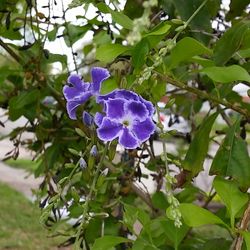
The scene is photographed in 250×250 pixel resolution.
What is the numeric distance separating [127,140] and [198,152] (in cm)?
34

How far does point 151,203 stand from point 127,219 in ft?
2.11

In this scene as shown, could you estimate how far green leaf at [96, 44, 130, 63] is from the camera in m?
0.91

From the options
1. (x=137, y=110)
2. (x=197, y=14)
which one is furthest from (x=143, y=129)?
(x=197, y=14)

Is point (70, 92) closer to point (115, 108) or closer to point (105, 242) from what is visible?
point (115, 108)

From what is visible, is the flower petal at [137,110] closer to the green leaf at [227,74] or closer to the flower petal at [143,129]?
the flower petal at [143,129]

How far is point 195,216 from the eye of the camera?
990 mm

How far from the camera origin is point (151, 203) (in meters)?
1.72

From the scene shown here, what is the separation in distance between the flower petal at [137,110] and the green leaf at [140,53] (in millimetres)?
95

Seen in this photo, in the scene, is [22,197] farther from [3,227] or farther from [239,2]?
[239,2]

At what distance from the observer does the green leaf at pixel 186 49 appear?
0.94 m

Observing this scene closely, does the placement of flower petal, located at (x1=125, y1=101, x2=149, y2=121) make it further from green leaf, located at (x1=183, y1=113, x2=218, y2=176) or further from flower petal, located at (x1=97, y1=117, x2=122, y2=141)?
green leaf, located at (x1=183, y1=113, x2=218, y2=176)

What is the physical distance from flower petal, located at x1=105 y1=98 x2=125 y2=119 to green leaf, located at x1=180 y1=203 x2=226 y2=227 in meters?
0.23

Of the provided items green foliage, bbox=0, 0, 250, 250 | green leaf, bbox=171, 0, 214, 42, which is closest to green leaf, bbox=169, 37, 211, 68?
green foliage, bbox=0, 0, 250, 250

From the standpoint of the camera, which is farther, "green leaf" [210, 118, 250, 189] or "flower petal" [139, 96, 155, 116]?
"green leaf" [210, 118, 250, 189]
